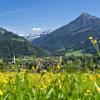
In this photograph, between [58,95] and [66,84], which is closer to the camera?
[58,95]

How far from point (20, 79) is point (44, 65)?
1.22 meters

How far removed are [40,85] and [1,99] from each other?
1.37 m

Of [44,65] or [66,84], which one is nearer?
[66,84]

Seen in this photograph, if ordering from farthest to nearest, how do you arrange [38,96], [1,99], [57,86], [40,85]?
1. [40,85]
2. [57,86]
3. [38,96]
4. [1,99]

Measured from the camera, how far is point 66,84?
4684 mm

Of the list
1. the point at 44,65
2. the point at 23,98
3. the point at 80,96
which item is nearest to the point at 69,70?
the point at 44,65

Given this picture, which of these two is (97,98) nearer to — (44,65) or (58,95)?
(58,95)

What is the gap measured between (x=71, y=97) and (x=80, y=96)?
155 mm

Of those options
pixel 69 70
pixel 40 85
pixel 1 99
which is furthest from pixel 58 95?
pixel 69 70

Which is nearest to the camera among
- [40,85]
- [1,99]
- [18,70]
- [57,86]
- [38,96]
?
[1,99]

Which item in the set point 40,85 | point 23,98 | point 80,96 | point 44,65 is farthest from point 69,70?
point 23,98

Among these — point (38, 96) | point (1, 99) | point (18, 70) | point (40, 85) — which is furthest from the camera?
point (18, 70)

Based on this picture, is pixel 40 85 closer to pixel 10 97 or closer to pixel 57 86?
pixel 57 86

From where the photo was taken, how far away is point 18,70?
548 cm
